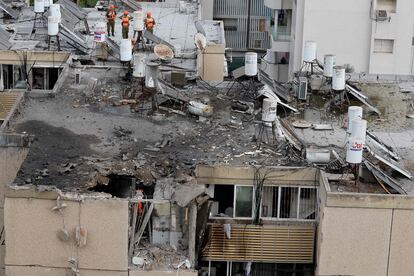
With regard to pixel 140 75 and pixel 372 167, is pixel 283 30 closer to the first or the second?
pixel 140 75

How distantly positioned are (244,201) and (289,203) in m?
1.61

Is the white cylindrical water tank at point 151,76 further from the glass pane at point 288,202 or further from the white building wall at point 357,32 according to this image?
the white building wall at point 357,32

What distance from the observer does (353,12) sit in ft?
233

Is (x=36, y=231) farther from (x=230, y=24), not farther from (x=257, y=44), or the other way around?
(x=257, y=44)

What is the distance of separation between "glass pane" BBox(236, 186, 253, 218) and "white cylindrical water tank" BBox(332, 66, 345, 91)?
9801mm

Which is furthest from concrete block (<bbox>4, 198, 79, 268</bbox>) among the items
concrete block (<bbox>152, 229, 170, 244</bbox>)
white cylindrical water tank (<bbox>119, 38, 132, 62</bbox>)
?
white cylindrical water tank (<bbox>119, 38, 132, 62</bbox>)

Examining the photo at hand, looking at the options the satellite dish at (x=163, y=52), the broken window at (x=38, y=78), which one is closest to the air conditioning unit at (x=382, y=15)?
the satellite dish at (x=163, y=52)

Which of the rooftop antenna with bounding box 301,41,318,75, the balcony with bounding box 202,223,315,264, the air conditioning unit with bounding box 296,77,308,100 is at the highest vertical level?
the rooftop antenna with bounding box 301,41,318,75

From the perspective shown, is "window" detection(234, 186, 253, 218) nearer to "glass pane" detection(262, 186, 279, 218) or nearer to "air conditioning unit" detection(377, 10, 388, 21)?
"glass pane" detection(262, 186, 279, 218)

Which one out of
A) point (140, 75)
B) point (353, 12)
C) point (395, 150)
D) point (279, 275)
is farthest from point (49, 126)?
point (353, 12)

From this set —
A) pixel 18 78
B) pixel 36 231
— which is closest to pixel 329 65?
pixel 18 78

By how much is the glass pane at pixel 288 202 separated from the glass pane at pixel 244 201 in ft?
3.66

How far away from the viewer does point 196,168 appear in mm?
37000

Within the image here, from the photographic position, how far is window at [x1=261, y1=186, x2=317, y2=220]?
37.2 metres
